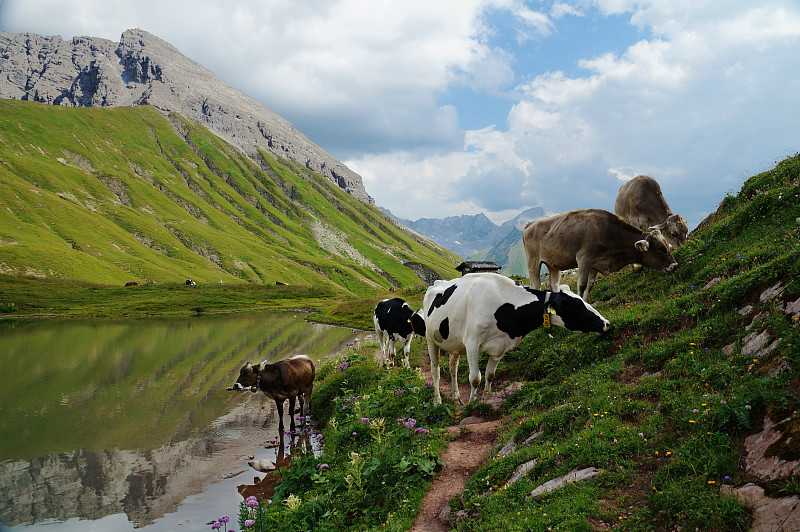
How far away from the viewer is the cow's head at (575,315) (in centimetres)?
1165

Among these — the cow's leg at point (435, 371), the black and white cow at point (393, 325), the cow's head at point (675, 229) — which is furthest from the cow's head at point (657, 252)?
the black and white cow at point (393, 325)

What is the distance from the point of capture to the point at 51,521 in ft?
36.9

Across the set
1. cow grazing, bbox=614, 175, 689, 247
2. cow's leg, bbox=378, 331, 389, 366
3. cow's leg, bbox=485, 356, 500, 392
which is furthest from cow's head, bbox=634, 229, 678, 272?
cow's leg, bbox=378, 331, 389, 366

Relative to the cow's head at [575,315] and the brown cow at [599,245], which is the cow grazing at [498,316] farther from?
the brown cow at [599,245]

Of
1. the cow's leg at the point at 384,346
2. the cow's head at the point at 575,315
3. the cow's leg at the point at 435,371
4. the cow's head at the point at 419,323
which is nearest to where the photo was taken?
the cow's head at the point at 575,315

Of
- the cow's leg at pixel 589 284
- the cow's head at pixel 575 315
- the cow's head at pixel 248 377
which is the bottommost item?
the cow's head at pixel 248 377

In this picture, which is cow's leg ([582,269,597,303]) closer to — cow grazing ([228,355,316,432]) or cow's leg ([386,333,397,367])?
cow's leg ([386,333,397,367])

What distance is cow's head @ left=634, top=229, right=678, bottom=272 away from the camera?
46.4 feet

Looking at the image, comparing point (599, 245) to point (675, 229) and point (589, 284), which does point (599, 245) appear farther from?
point (675, 229)

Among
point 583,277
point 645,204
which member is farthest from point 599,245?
point 645,204

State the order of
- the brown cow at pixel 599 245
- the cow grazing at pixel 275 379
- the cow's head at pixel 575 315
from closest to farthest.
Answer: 1. the cow's head at pixel 575 315
2. the brown cow at pixel 599 245
3. the cow grazing at pixel 275 379

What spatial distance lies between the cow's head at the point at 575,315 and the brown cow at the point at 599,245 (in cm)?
373

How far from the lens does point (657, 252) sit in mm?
14305

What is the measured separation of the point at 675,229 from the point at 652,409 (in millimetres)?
11819
